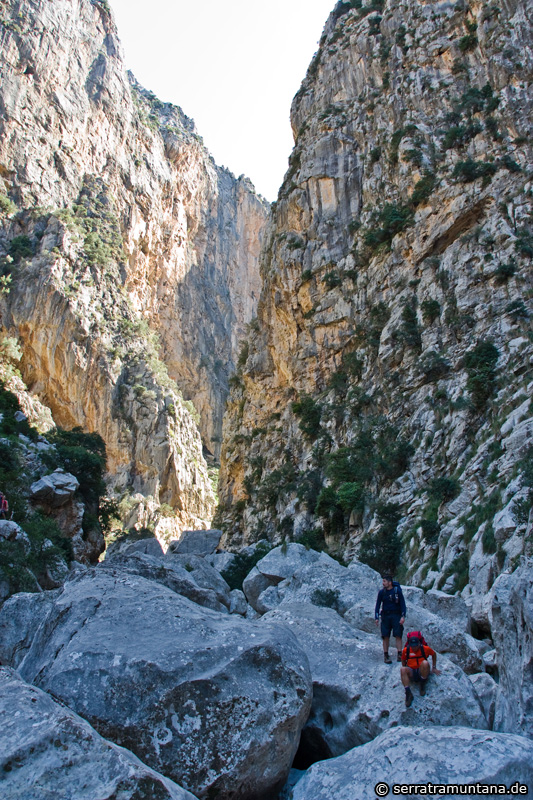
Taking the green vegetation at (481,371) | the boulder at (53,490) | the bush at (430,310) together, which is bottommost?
the boulder at (53,490)

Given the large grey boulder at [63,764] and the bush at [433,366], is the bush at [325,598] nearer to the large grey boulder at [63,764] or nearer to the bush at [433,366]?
the large grey boulder at [63,764]

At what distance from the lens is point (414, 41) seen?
98.7ft

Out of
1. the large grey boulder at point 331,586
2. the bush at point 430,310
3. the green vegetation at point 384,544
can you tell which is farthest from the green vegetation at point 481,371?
the large grey boulder at point 331,586

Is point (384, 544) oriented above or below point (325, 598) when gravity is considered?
above

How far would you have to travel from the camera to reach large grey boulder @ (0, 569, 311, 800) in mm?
4398

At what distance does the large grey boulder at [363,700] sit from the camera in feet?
16.5

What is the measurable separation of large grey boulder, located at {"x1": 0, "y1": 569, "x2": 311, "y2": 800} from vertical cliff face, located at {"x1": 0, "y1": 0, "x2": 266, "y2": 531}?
1755 inches

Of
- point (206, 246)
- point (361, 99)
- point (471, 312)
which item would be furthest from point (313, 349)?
point (206, 246)

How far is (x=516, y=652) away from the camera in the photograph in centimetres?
498

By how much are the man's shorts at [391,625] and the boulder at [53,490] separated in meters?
20.5

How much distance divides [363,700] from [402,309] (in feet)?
67.4

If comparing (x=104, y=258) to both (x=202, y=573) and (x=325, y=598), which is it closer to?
(x=202, y=573)

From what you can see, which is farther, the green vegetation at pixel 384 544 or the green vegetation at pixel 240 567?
the green vegetation at pixel 240 567

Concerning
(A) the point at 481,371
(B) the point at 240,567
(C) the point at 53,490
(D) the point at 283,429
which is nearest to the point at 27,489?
(C) the point at 53,490
